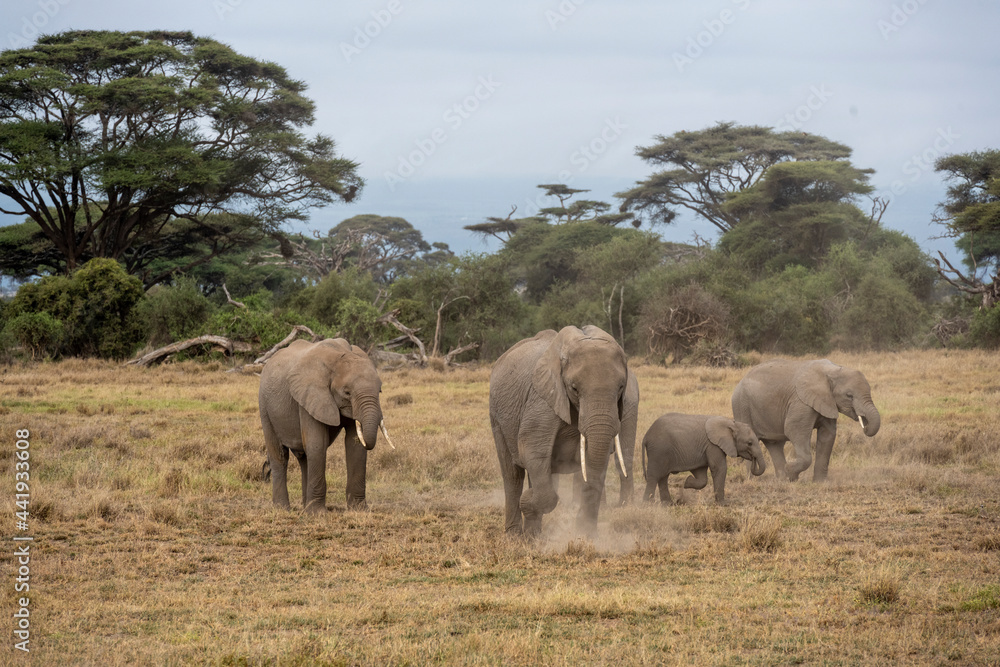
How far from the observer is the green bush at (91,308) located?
3066cm

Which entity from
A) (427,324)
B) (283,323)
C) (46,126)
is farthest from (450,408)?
(46,126)

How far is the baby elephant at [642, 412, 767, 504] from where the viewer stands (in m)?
11.0

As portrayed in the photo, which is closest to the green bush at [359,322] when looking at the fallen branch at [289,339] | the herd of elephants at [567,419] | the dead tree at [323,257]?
the fallen branch at [289,339]

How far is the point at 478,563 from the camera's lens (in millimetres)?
7867

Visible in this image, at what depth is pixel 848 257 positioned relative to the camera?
3819 centimetres

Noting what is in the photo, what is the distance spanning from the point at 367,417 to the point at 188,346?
20.5 m

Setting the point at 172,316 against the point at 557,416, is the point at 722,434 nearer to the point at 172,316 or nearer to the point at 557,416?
the point at 557,416

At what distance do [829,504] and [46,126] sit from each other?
1272 inches

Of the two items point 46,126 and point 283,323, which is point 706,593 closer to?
point 283,323

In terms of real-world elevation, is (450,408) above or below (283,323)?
below

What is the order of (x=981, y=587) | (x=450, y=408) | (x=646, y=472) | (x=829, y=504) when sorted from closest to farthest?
(x=981, y=587), (x=829, y=504), (x=646, y=472), (x=450, y=408)

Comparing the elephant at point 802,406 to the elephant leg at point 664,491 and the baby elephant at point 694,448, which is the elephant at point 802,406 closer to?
the baby elephant at point 694,448

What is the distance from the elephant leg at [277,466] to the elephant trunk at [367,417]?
1337mm

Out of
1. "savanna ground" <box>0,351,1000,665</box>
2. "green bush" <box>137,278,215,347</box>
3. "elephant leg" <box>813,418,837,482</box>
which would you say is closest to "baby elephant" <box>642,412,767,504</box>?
"savanna ground" <box>0,351,1000,665</box>
